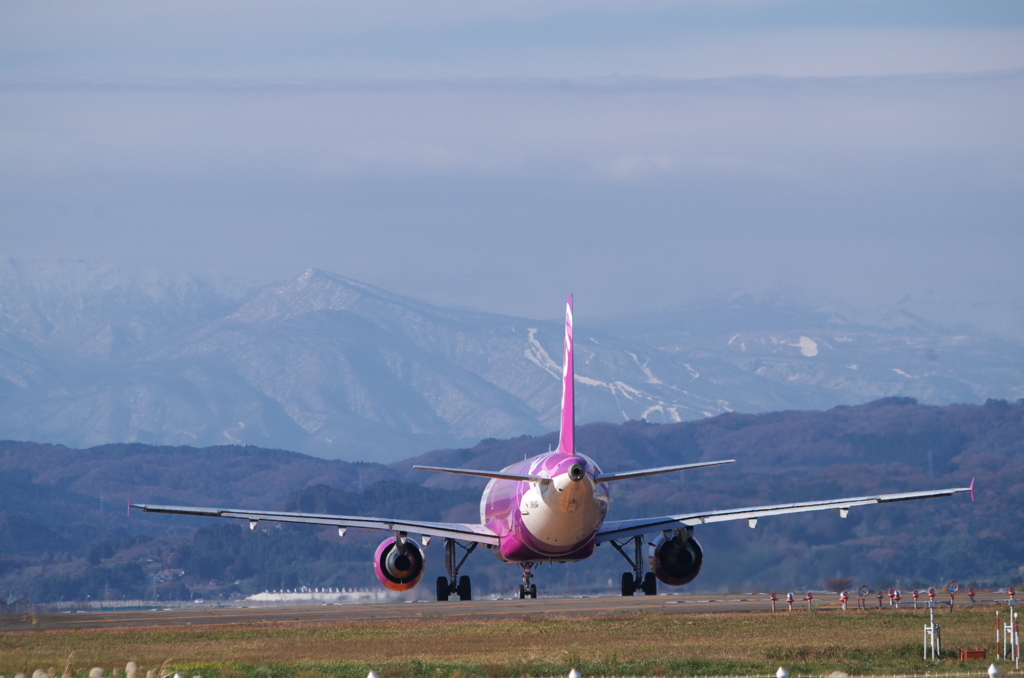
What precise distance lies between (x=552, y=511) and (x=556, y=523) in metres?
0.77

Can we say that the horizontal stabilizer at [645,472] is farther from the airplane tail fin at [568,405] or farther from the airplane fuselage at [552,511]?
the airplane tail fin at [568,405]

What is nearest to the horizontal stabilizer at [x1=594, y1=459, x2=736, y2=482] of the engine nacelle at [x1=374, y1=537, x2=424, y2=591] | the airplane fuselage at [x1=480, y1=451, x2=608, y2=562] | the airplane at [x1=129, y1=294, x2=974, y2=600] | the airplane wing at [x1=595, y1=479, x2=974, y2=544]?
the airplane at [x1=129, y1=294, x2=974, y2=600]

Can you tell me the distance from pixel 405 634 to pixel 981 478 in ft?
440

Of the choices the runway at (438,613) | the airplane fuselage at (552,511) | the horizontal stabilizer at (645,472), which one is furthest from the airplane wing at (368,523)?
the horizontal stabilizer at (645,472)

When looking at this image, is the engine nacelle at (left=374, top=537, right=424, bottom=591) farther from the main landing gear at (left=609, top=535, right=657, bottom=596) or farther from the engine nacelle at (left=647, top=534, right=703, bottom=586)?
the engine nacelle at (left=647, top=534, right=703, bottom=586)

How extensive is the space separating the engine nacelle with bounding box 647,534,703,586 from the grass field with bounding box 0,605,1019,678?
1.72 metres

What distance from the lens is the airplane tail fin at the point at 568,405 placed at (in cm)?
6538

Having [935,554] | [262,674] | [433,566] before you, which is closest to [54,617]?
[433,566]

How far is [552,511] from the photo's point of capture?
62.3 m

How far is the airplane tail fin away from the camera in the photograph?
65375 mm

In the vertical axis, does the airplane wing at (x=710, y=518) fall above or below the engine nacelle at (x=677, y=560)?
above

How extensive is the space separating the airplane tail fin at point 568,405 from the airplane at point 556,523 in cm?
4

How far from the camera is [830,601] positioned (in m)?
85.3

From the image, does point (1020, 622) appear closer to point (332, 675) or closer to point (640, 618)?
point (640, 618)
